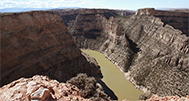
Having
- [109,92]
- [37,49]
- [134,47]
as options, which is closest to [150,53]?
[134,47]

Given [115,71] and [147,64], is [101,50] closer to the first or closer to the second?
[115,71]

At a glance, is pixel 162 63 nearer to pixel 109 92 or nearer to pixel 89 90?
pixel 109 92

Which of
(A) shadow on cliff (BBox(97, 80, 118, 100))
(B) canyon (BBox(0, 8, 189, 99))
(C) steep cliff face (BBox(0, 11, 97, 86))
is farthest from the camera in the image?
(A) shadow on cliff (BBox(97, 80, 118, 100))

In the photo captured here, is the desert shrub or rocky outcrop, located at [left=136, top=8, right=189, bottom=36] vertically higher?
rocky outcrop, located at [left=136, top=8, right=189, bottom=36]

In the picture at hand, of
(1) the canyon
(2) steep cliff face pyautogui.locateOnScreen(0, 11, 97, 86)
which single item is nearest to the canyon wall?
(1) the canyon

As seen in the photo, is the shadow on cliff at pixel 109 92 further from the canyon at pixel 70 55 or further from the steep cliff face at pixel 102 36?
the steep cliff face at pixel 102 36

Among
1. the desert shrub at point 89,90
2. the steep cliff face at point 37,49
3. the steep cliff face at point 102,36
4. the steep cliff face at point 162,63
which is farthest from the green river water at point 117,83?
the desert shrub at point 89,90

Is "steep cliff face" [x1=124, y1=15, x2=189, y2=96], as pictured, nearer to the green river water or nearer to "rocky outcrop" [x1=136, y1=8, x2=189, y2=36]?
the green river water
